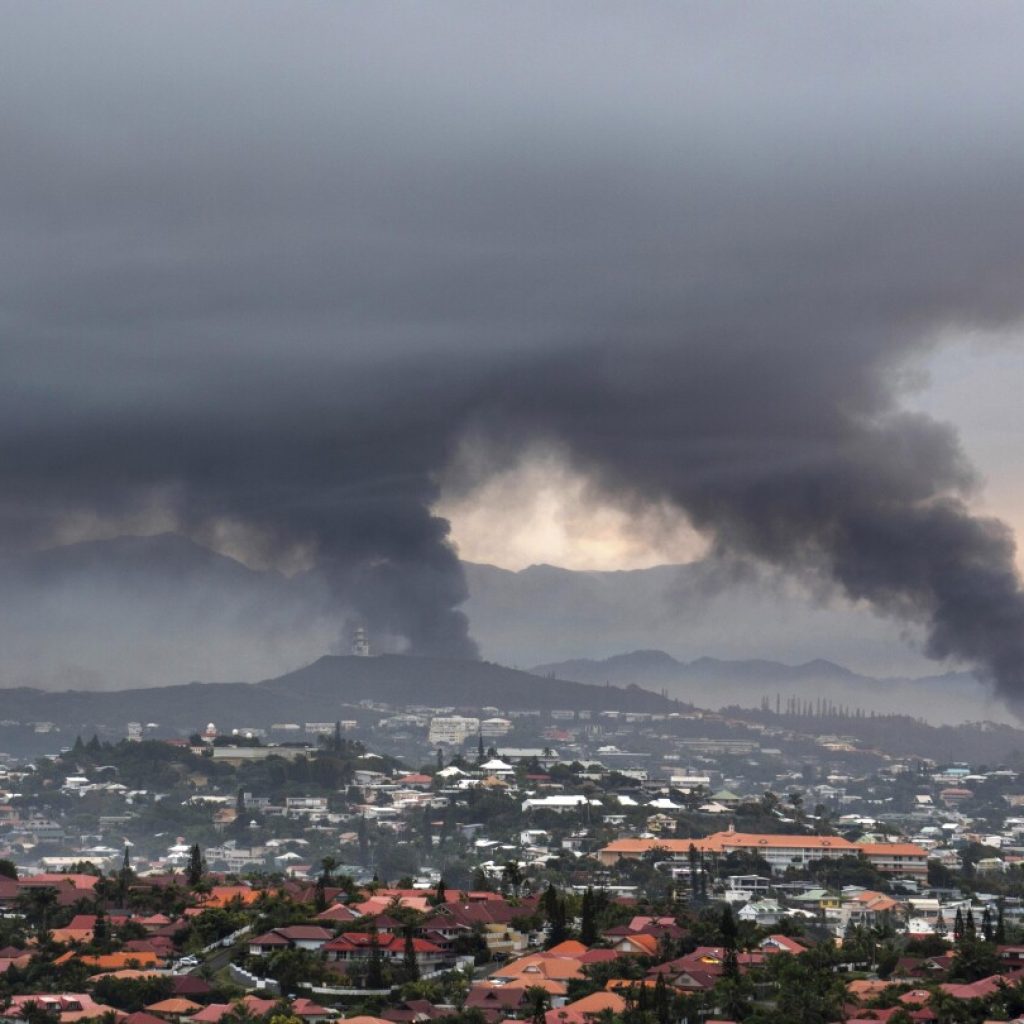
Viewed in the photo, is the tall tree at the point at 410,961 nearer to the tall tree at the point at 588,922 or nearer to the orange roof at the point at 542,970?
the orange roof at the point at 542,970

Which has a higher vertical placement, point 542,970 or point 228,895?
point 228,895

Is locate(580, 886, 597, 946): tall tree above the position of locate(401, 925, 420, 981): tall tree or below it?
above

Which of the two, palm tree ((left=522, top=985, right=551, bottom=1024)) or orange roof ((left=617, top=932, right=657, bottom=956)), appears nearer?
palm tree ((left=522, top=985, right=551, bottom=1024))

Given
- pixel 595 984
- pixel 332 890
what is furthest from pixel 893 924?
pixel 595 984

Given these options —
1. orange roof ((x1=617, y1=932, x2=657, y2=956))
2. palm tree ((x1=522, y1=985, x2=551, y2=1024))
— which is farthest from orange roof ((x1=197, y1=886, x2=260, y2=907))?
palm tree ((x1=522, y1=985, x2=551, y2=1024))

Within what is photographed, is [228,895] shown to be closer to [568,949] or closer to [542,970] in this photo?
[568,949]

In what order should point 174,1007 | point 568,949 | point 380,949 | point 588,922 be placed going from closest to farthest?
point 174,1007, point 380,949, point 568,949, point 588,922

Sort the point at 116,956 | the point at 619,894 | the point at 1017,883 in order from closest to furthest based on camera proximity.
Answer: the point at 116,956 < the point at 619,894 < the point at 1017,883

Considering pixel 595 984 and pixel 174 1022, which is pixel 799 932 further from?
pixel 174 1022

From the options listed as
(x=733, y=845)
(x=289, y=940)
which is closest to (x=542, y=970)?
(x=289, y=940)

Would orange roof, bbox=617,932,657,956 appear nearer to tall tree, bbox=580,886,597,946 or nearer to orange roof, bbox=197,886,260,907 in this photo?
tall tree, bbox=580,886,597,946

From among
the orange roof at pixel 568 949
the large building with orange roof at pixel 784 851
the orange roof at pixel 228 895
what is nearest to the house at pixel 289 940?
the orange roof at pixel 568 949
